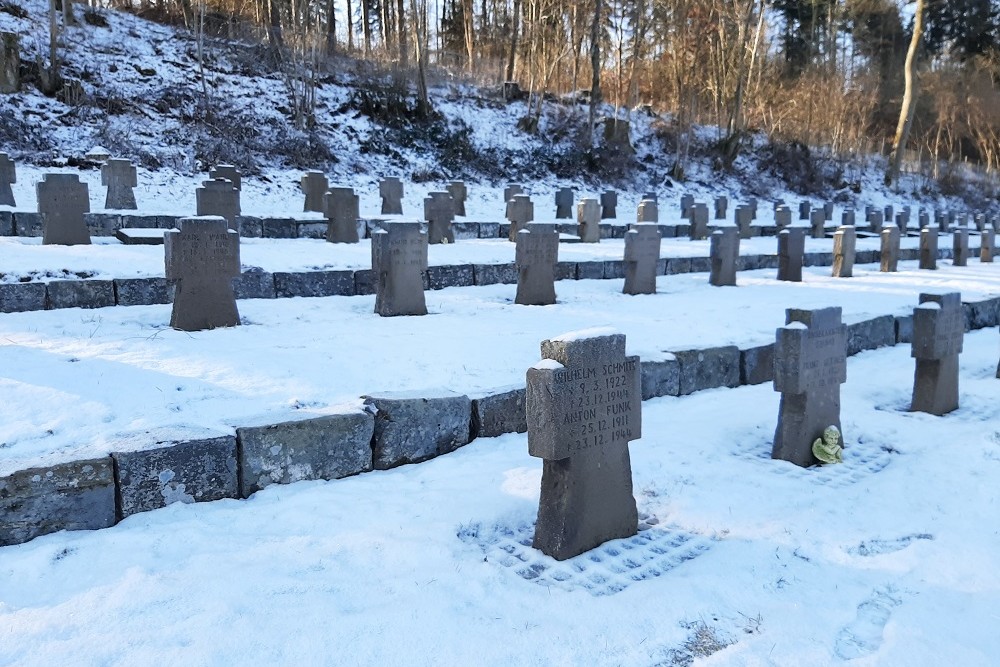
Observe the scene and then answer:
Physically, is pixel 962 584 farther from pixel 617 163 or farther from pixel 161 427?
pixel 617 163

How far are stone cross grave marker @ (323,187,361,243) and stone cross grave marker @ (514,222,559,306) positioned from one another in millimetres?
4778

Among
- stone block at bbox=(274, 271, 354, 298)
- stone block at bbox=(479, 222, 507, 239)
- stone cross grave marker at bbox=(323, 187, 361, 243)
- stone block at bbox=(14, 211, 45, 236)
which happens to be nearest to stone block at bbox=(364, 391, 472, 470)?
stone block at bbox=(274, 271, 354, 298)

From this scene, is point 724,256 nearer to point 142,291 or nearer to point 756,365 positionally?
point 756,365

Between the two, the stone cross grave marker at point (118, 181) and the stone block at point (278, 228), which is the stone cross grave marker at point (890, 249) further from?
the stone cross grave marker at point (118, 181)

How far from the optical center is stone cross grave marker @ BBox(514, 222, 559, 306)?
1033 cm

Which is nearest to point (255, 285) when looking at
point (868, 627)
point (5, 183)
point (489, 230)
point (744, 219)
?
point (5, 183)

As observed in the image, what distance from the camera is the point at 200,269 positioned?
7574 millimetres

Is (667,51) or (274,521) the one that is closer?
(274,521)

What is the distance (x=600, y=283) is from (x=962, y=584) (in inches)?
372

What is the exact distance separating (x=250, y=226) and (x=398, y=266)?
6219mm

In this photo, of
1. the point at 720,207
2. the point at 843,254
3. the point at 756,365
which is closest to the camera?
the point at 756,365

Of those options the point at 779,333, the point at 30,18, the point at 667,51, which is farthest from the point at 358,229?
the point at 667,51

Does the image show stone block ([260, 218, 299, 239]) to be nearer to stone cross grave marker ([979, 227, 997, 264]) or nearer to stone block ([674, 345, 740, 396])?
stone block ([674, 345, 740, 396])

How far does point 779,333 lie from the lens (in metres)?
5.35
